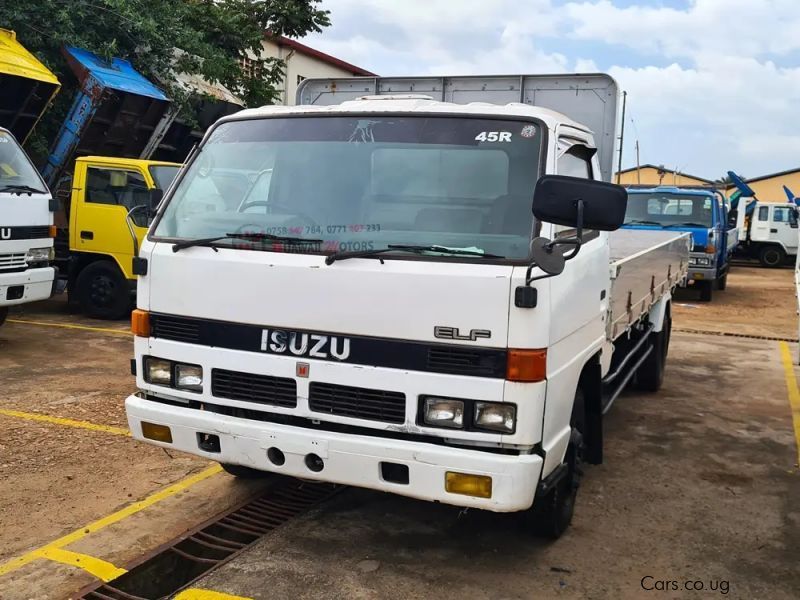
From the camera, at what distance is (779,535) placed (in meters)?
4.34

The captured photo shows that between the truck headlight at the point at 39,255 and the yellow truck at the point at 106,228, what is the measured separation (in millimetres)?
1442

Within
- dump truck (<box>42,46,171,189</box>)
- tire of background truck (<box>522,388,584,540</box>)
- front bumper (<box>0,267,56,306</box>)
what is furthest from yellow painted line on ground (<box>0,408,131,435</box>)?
dump truck (<box>42,46,171,189</box>)

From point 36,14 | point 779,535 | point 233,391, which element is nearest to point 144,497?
point 233,391

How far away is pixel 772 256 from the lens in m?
24.8

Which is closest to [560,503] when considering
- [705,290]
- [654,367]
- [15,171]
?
[654,367]

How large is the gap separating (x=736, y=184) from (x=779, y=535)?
72.1ft

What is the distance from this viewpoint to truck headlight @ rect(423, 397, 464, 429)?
3291 mm

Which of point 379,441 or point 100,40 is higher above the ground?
point 100,40

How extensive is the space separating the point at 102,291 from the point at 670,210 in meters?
10.0

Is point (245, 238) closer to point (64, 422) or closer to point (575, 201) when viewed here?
point (575, 201)

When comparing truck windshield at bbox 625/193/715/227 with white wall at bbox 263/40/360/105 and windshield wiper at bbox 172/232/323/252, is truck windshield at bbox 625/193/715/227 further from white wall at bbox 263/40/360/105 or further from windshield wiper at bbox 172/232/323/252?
windshield wiper at bbox 172/232/323/252

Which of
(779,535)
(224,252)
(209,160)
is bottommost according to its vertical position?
(779,535)

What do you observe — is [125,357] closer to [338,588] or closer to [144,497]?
[144,497]

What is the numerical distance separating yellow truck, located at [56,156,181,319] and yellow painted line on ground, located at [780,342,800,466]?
7.31 m
